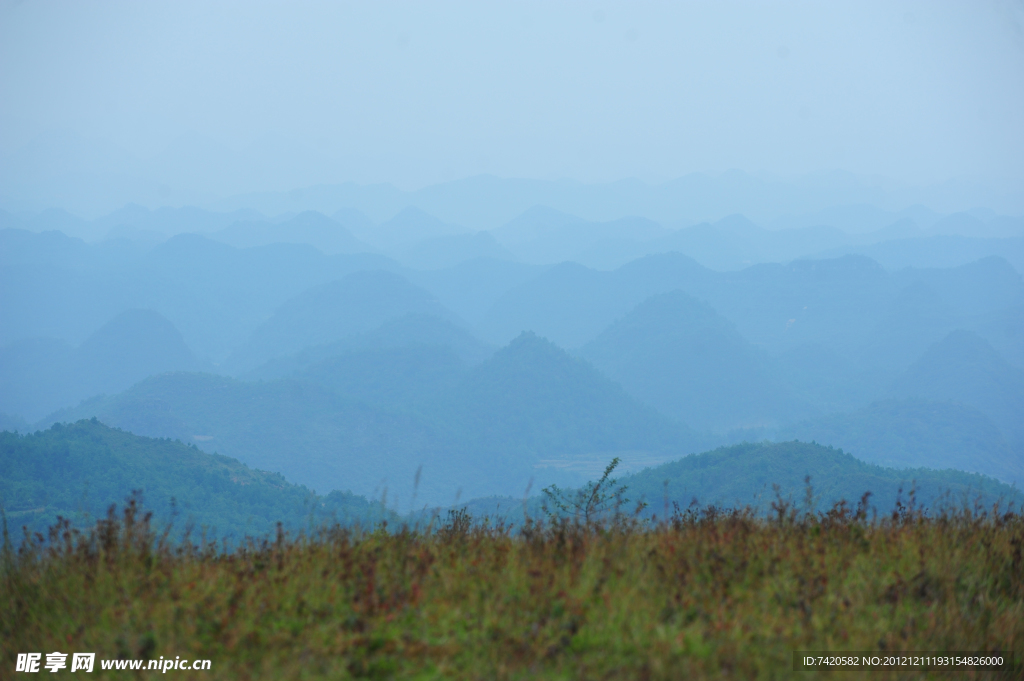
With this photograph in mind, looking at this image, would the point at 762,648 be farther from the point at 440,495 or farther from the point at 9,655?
the point at 440,495

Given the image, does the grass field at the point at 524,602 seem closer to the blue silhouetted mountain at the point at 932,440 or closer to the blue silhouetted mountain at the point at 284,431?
the blue silhouetted mountain at the point at 284,431

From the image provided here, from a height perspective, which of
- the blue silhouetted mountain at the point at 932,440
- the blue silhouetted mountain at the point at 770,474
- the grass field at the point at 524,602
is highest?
the blue silhouetted mountain at the point at 932,440

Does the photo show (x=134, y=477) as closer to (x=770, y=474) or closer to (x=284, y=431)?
(x=284, y=431)

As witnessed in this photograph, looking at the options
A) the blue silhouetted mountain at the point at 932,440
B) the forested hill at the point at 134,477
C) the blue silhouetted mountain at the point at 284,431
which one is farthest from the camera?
the blue silhouetted mountain at the point at 932,440

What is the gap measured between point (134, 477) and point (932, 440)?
182167 mm

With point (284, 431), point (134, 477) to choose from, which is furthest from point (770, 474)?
point (284, 431)

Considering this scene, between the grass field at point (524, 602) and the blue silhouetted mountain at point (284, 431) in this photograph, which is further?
the blue silhouetted mountain at point (284, 431)

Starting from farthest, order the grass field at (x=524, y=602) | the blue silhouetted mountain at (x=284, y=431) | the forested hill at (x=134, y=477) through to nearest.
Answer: the blue silhouetted mountain at (x=284, y=431) < the forested hill at (x=134, y=477) < the grass field at (x=524, y=602)

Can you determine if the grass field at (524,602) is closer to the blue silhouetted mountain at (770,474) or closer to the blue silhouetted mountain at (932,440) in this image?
the blue silhouetted mountain at (770,474)

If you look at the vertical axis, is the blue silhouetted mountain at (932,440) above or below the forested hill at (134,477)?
above

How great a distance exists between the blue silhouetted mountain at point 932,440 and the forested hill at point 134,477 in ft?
461

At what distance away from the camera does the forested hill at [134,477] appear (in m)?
96.8

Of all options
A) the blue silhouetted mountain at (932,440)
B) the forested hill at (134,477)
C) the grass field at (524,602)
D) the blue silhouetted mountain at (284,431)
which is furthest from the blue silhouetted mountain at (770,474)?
the grass field at (524,602)

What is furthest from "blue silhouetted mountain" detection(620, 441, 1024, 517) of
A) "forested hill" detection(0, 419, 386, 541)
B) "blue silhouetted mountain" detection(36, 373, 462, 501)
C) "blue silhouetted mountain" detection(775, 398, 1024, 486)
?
"blue silhouetted mountain" detection(775, 398, 1024, 486)
